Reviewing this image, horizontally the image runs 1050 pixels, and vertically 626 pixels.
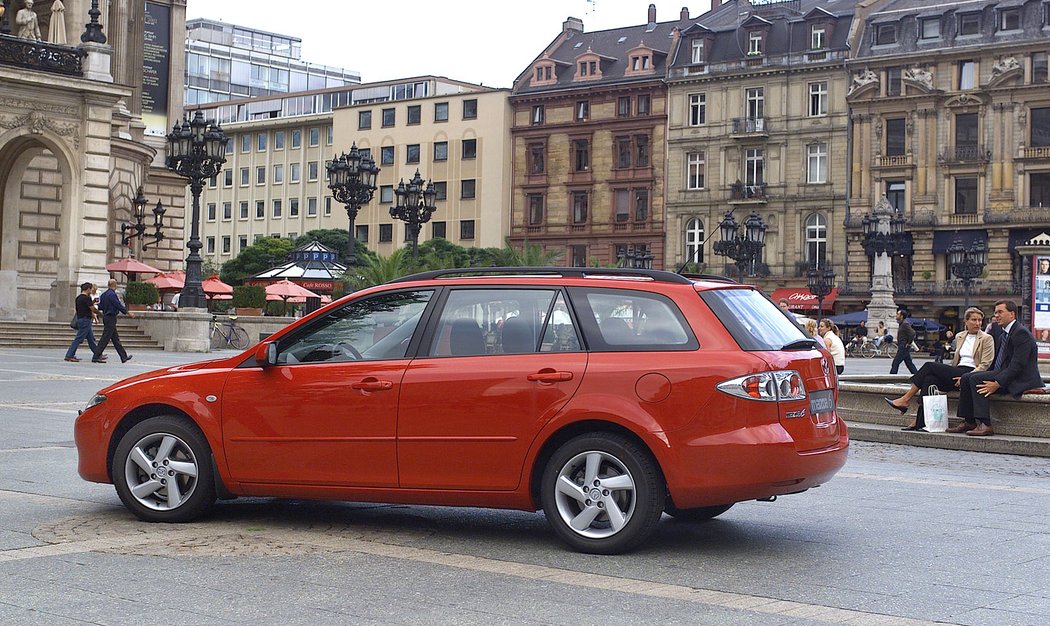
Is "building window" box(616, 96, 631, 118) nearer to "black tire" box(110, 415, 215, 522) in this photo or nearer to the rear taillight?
"black tire" box(110, 415, 215, 522)

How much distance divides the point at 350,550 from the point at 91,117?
3068 centimetres

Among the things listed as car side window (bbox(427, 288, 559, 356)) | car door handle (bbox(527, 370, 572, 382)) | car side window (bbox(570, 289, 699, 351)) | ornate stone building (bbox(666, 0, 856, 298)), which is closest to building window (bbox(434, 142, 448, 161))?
ornate stone building (bbox(666, 0, 856, 298))

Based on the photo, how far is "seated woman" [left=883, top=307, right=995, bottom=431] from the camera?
14.4m

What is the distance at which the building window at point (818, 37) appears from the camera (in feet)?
230

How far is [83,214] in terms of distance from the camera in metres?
35.1

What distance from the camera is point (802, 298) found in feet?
226

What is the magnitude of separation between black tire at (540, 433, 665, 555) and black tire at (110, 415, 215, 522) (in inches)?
83.1

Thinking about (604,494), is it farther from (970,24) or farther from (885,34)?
(885,34)

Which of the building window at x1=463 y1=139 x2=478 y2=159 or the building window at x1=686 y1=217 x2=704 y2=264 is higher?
the building window at x1=463 y1=139 x2=478 y2=159

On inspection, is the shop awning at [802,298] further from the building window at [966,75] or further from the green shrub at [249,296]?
the green shrub at [249,296]

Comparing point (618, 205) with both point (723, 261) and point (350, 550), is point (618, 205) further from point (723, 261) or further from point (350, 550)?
point (350, 550)

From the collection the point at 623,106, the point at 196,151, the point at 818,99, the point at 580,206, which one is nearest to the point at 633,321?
the point at 196,151

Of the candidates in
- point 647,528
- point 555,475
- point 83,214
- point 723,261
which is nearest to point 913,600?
point 647,528

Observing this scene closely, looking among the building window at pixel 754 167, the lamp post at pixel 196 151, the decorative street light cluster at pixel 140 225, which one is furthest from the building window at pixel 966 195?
the lamp post at pixel 196 151
